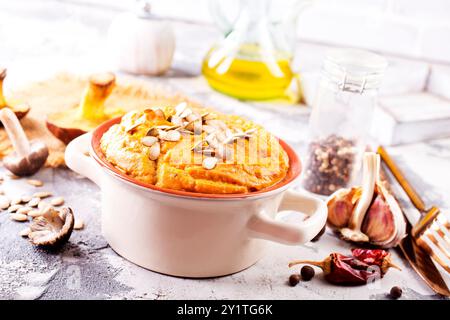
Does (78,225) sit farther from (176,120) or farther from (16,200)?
(176,120)

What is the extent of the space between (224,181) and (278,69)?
0.79 metres

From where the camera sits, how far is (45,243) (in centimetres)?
95

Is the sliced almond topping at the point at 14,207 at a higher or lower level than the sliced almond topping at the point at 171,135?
lower

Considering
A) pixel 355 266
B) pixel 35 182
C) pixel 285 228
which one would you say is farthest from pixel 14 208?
pixel 355 266

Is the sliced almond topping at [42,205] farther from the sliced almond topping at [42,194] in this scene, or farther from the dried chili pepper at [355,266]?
the dried chili pepper at [355,266]

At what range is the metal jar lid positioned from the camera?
120cm

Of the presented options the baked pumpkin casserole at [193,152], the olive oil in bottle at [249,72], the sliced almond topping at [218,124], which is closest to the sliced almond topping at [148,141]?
the baked pumpkin casserole at [193,152]

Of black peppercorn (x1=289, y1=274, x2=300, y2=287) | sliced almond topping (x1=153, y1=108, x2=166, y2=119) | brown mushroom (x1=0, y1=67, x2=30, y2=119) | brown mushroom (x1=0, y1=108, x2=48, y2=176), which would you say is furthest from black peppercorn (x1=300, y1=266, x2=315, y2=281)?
brown mushroom (x1=0, y1=67, x2=30, y2=119)

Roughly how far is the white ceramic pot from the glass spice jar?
0.28 metres

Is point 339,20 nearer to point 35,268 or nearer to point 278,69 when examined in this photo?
point 278,69

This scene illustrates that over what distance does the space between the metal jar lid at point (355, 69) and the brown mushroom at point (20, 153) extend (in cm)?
64

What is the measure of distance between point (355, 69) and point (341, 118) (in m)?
0.13

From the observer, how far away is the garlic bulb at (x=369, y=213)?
1051mm

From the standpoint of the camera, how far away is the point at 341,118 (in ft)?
4.24
